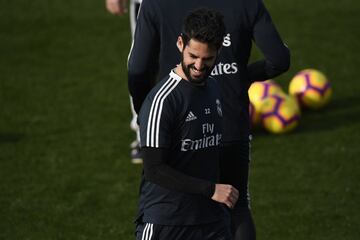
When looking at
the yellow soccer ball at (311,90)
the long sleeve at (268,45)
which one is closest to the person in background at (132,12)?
the yellow soccer ball at (311,90)

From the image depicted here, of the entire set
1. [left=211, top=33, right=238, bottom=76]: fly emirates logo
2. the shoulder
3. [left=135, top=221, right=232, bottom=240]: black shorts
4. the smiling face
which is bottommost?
[left=135, top=221, right=232, bottom=240]: black shorts

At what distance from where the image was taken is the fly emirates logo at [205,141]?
529 centimetres

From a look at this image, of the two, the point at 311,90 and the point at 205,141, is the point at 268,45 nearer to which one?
the point at 205,141

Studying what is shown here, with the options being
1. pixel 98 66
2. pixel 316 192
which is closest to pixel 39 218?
pixel 316 192

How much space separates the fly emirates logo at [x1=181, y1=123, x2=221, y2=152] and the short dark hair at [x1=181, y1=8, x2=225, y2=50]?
55 cm

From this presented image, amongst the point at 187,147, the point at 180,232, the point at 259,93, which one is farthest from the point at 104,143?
the point at 187,147

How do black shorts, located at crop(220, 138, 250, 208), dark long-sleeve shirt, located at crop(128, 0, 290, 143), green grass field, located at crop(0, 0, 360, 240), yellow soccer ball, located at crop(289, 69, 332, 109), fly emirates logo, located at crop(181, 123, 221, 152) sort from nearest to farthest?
fly emirates logo, located at crop(181, 123, 221, 152)
dark long-sleeve shirt, located at crop(128, 0, 290, 143)
black shorts, located at crop(220, 138, 250, 208)
green grass field, located at crop(0, 0, 360, 240)
yellow soccer ball, located at crop(289, 69, 332, 109)

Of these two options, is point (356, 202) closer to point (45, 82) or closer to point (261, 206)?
point (261, 206)

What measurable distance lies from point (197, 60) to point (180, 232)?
1176 mm

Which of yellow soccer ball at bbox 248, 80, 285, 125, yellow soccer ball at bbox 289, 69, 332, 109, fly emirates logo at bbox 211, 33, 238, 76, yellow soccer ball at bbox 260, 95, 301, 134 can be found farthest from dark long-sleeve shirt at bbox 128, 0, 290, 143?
yellow soccer ball at bbox 289, 69, 332, 109

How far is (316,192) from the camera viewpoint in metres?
9.46

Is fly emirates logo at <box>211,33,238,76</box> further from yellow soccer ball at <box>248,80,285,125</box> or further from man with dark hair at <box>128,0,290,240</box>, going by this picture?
yellow soccer ball at <box>248,80,285,125</box>

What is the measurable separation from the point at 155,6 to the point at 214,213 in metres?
1.70

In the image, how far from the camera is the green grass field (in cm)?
881
